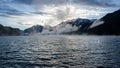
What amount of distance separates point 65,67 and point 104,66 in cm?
713

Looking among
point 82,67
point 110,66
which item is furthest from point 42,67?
point 110,66

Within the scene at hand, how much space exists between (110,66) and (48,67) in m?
11.2

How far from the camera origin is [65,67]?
36.2 m

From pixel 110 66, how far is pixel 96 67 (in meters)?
2.70

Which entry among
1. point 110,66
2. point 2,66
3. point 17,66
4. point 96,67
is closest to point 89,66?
point 96,67

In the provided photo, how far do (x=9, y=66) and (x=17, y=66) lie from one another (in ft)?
4.92

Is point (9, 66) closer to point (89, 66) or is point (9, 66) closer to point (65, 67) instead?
point (65, 67)

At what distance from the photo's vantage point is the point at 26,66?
37.3 m

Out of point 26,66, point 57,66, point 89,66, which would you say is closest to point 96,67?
point 89,66

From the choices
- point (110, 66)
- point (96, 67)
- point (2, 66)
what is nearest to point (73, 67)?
point (96, 67)

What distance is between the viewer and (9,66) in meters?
37.3

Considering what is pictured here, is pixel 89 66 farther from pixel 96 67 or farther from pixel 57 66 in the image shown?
pixel 57 66

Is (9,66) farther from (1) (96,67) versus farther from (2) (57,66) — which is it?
(1) (96,67)

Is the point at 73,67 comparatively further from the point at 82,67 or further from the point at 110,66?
the point at 110,66
